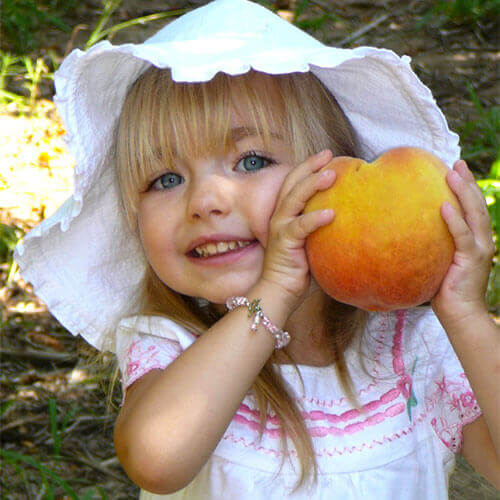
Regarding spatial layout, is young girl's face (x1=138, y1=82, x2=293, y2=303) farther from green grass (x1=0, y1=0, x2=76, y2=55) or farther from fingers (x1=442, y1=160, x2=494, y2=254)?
green grass (x1=0, y1=0, x2=76, y2=55)

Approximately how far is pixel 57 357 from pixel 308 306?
1.24 m

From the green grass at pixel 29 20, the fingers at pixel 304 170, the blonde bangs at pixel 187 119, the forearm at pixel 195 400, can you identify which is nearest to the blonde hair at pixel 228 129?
the blonde bangs at pixel 187 119

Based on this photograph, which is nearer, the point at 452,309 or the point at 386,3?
the point at 452,309

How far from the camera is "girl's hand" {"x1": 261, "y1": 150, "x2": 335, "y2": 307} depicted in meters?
1.29

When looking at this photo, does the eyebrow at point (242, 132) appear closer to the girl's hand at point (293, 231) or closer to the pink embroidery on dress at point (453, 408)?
the girl's hand at point (293, 231)

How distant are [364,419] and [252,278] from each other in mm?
357

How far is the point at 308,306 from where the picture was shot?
1.65 metres

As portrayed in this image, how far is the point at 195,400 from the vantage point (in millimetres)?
1281

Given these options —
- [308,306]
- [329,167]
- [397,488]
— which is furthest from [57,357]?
[329,167]

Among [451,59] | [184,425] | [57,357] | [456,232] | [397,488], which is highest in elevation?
[456,232]

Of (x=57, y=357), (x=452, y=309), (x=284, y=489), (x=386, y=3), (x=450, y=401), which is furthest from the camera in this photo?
(x=386, y=3)

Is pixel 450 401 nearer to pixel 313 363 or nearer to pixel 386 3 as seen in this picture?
pixel 313 363

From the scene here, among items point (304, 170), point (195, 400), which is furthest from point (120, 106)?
point (195, 400)

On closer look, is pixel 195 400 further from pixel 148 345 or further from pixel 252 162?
pixel 252 162
